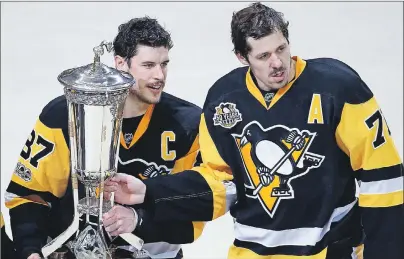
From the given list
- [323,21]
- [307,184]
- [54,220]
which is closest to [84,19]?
[323,21]

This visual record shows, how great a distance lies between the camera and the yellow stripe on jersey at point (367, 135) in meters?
2.98

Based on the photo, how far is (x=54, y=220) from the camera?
3.36m

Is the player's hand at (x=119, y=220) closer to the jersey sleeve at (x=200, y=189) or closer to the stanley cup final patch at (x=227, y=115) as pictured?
the jersey sleeve at (x=200, y=189)

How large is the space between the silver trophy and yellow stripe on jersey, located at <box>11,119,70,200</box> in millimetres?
297

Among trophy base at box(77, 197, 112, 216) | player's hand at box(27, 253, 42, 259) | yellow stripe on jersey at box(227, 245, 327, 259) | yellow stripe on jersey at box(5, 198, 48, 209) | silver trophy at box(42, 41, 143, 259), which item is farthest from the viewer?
yellow stripe on jersey at box(5, 198, 48, 209)

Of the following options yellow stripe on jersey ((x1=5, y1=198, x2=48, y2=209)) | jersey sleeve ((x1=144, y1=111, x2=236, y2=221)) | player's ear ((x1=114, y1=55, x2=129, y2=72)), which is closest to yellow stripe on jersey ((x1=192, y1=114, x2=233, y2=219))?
jersey sleeve ((x1=144, y1=111, x2=236, y2=221))

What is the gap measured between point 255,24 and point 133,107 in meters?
0.43

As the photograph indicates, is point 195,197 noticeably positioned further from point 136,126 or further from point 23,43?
point 23,43

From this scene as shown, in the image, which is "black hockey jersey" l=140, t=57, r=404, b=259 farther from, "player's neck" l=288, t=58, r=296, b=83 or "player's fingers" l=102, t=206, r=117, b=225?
"player's fingers" l=102, t=206, r=117, b=225

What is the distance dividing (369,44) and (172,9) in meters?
0.86

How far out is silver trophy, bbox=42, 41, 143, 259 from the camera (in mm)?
2830

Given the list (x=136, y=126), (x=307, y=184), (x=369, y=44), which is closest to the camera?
(x=307, y=184)

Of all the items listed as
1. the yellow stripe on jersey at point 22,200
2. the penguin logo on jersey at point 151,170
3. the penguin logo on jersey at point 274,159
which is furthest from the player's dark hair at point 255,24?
the yellow stripe on jersey at point 22,200

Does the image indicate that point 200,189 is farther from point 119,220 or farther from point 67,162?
point 67,162
